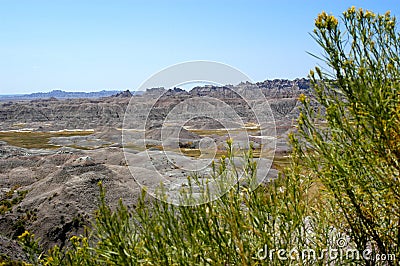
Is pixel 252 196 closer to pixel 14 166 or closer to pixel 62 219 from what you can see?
pixel 62 219

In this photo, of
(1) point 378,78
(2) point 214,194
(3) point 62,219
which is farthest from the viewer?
(3) point 62,219

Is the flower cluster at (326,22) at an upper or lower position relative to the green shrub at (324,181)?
upper

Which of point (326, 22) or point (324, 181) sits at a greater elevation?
point (326, 22)

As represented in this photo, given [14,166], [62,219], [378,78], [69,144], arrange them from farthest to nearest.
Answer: [69,144] < [14,166] < [62,219] < [378,78]

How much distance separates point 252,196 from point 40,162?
5553 centimetres

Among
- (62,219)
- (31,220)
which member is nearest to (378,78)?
(62,219)

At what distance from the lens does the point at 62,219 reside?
2692cm

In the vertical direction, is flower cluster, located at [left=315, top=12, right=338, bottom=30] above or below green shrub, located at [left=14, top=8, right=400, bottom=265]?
above

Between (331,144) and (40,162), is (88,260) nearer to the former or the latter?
(331,144)

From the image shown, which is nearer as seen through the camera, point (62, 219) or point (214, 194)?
point (214, 194)

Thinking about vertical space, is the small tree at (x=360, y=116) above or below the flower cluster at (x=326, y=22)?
below

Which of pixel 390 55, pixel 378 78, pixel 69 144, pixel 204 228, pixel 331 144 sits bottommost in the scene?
pixel 69 144

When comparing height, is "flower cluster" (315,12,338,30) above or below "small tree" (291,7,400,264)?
above

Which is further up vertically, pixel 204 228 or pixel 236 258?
pixel 204 228
